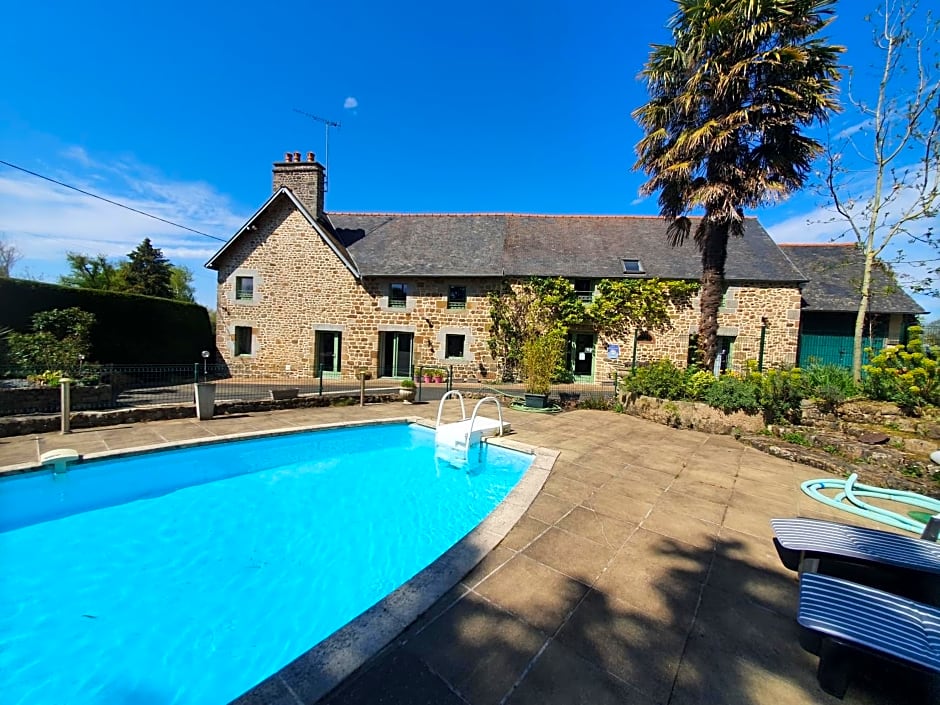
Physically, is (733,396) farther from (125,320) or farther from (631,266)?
(125,320)

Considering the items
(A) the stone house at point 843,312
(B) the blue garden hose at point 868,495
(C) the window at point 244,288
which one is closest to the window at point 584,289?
(A) the stone house at point 843,312

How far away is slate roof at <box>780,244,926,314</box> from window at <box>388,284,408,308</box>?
53.3ft

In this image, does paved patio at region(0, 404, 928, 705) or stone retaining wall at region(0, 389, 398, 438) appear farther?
stone retaining wall at region(0, 389, 398, 438)

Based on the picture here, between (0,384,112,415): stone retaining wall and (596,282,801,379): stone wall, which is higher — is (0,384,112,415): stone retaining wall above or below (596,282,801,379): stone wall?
below

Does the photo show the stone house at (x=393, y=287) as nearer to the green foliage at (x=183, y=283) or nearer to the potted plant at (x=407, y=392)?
the potted plant at (x=407, y=392)

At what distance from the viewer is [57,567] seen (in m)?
3.79

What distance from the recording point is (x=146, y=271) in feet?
84.3

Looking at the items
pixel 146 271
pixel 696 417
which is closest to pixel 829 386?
pixel 696 417

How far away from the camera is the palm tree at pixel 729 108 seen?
25.6 feet

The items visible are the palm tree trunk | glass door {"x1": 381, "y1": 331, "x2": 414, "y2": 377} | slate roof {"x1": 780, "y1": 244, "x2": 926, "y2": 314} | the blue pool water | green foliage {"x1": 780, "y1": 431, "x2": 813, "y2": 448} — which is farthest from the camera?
glass door {"x1": 381, "y1": 331, "x2": 414, "y2": 377}

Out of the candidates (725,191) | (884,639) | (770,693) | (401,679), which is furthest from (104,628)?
(725,191)

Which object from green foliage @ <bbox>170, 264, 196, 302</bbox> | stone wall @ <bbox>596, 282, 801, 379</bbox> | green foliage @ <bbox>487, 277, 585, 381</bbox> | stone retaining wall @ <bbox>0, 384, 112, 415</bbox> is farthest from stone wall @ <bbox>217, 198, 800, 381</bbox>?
green foliage @ <bbox>170, 264, 196, 302</bbox>

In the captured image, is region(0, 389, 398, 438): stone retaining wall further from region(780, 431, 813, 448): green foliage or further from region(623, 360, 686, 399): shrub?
region(780, 431, 813, 448): green foliage

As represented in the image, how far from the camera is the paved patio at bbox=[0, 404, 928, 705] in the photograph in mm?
1913
